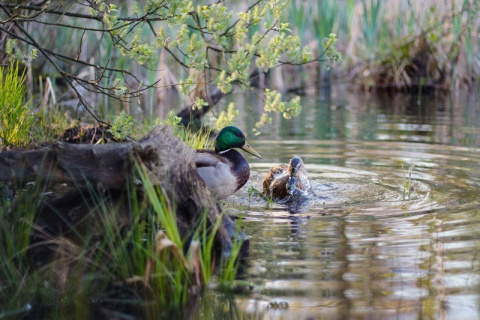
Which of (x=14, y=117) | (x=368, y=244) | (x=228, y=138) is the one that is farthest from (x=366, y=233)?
(x=14, y=117)

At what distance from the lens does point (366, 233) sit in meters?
5.16

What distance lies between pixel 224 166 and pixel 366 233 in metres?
1.47

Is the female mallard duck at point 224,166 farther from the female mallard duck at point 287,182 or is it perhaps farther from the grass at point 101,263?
the grass at point 101,263

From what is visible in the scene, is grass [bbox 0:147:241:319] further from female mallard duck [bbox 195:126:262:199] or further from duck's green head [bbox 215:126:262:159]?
duck's green head [bbox 215:126:262:159]

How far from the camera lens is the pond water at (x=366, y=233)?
12.2ft

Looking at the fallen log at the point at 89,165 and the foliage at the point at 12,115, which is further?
the foliage at the point at 12,115

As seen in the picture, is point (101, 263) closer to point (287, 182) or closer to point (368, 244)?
point (368, 244)

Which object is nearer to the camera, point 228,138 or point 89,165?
point 89,165

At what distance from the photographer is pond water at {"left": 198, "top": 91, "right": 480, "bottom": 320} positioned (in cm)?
371

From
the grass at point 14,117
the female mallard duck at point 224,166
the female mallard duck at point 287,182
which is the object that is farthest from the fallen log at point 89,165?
the female mallard duck at point 287,182

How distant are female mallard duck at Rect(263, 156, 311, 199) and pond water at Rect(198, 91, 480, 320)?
17 centimetres

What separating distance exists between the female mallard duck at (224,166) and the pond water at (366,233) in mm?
210

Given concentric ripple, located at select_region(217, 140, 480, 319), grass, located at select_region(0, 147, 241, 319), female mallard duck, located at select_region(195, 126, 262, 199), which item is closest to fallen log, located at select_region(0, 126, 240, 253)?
grass, located at select_region(0, 147, 241, 319)

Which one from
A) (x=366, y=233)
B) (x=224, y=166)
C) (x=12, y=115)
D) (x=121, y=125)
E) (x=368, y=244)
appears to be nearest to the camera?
(x=368, y=244)
